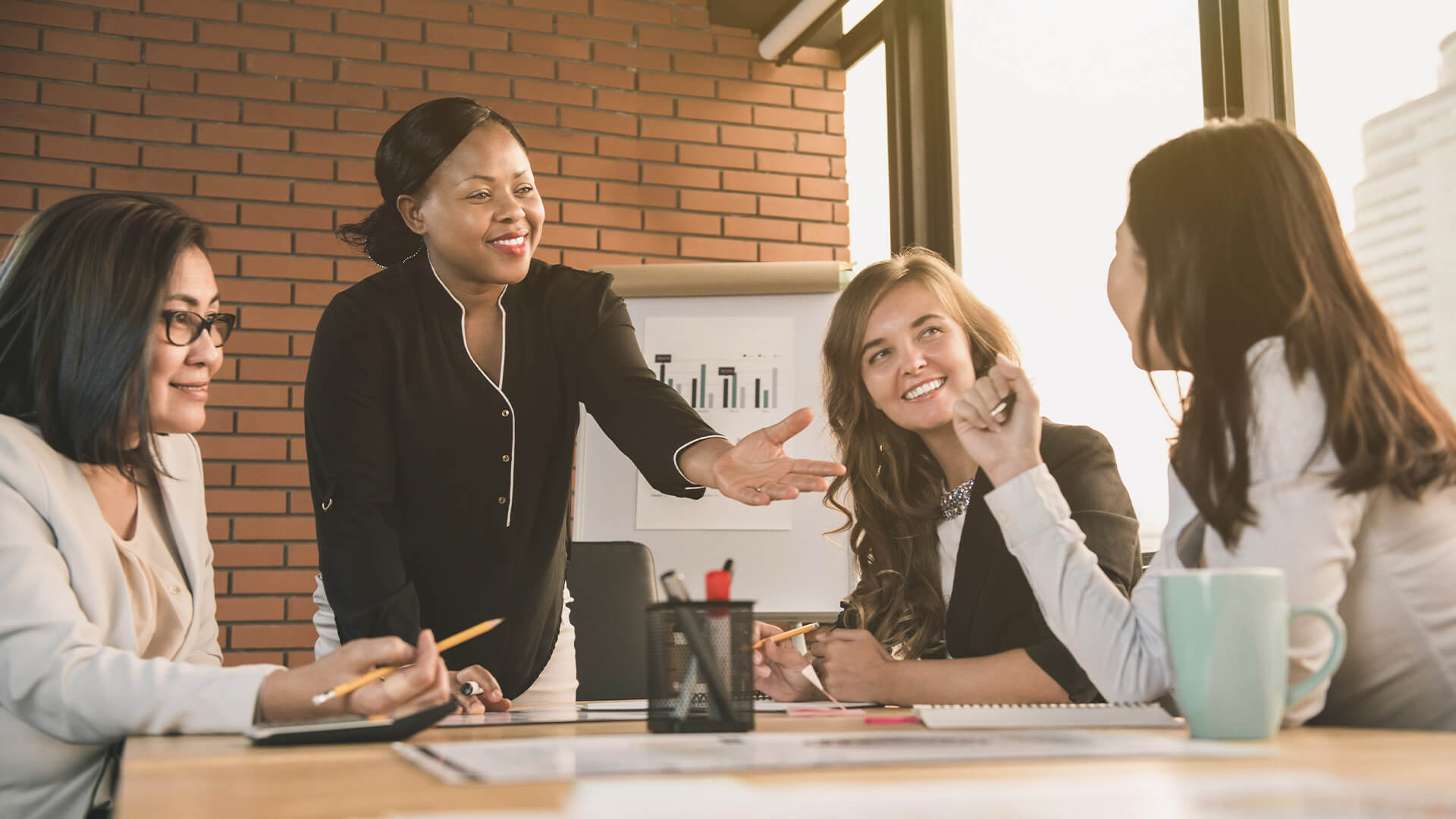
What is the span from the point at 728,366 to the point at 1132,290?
2.06 m

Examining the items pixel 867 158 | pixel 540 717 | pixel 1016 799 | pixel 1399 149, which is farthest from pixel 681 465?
pixel 867 158

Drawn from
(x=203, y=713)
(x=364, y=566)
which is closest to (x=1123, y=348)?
(x=364, y=566)

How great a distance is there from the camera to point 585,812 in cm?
49

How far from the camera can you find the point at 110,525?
1275 mm

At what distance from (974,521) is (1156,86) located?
151cm

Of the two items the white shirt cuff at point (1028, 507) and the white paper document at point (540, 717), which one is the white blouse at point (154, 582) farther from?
the white shirt cuff at point (1028, 507)

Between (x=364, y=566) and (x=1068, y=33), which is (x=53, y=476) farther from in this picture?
(x=1068, y=33)

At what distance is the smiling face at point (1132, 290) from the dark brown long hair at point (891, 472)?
645mm

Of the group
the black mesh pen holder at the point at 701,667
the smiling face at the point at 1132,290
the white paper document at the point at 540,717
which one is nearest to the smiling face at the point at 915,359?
the smiling face at the point at 1132,290

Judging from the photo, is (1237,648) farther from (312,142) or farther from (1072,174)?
(312,142)

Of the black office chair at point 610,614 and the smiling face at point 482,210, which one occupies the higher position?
the smiling face at point 482,210

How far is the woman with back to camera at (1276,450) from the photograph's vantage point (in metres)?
0.90

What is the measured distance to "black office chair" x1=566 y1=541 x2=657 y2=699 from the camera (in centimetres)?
246

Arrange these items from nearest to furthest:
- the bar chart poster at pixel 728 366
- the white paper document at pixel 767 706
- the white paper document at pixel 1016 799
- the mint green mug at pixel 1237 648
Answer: the white paper document at pixel 1016 799, the mint green mug at pixel 1237 648, the white paper document at pixel 767 706, the bar chart poster at pixel 728 366
